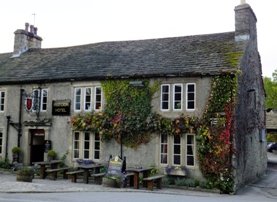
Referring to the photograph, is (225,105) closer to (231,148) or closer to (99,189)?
(231,148)

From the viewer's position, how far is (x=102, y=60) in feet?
75.8

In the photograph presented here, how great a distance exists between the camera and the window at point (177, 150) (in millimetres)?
18734

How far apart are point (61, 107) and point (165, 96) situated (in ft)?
21.3

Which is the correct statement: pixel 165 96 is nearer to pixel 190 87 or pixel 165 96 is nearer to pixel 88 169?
pixel 190 87

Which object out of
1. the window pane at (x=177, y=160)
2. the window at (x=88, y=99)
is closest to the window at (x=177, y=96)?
the window pane at (x=177, y=160)

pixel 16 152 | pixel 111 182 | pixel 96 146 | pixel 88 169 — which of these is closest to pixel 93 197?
pixel 111 182

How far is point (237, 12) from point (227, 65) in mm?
3998

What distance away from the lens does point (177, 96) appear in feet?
62.9

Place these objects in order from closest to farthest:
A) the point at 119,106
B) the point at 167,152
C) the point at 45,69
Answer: the point at 167,152 → the point at 119,106 → the point at 45,69

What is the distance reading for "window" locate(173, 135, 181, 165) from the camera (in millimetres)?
18734

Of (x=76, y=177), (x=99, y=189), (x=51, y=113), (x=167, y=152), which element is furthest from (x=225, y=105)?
(x=51, y=113)

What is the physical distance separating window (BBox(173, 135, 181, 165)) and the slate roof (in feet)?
10.7

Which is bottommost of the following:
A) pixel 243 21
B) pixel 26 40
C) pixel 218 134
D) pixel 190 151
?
pixel 190 151

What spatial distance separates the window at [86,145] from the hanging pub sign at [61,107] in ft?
4.75
